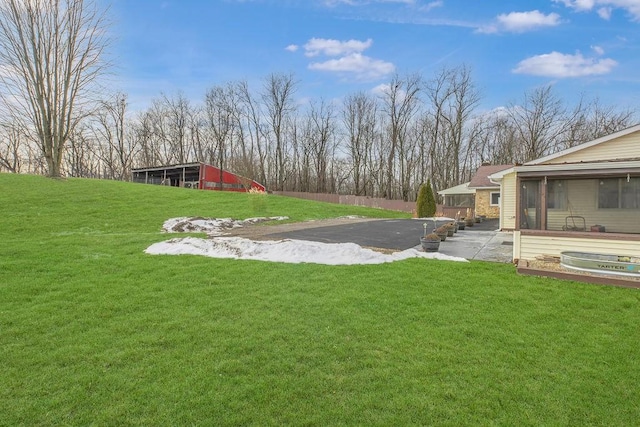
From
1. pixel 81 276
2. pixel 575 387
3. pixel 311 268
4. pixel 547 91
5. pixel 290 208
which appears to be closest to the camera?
pixel 575 387

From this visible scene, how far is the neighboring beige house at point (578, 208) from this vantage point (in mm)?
6551

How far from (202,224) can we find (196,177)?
78.5 feet

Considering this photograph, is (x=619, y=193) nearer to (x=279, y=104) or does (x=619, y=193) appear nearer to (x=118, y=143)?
(x=279, y=104)

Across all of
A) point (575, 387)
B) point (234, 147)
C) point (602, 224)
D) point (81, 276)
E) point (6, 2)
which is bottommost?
point (575, 387)

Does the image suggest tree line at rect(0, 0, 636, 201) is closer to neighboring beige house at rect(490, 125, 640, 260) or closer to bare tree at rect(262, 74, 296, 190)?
bare tree at rect(262, 74, 296, 190)

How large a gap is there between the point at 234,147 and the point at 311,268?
3790cm

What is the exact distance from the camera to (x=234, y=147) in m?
41.7

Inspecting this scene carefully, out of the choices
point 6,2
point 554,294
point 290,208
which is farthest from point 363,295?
point 6,2

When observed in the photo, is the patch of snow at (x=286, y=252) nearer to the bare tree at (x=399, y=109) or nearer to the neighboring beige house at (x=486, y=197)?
the neighboring beige house at (x=486, y=197)

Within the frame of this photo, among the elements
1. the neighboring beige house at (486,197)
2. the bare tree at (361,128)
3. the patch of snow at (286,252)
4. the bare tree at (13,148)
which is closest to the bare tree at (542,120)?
the neighboring beige house at (486,197)

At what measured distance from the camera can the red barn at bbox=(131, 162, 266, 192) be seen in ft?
102

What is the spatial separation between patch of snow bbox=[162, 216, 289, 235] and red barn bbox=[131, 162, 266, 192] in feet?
52.6

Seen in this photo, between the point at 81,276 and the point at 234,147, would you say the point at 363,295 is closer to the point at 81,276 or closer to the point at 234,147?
the point at 81,276

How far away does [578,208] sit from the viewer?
7176 millimetres
